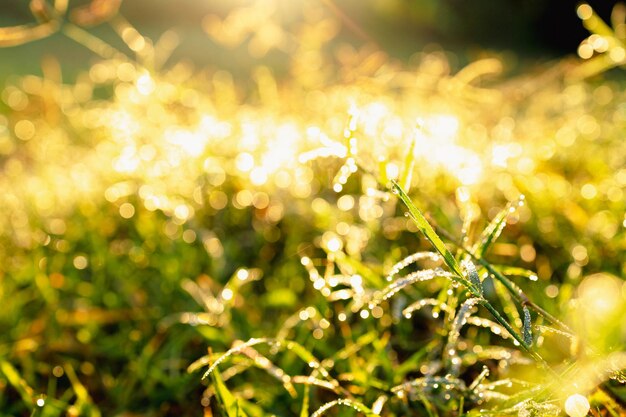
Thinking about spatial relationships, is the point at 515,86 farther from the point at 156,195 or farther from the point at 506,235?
the point at 156,195

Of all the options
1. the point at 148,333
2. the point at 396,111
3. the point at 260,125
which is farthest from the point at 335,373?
the point at 396,111

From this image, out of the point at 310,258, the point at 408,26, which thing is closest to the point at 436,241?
the point at 310,258

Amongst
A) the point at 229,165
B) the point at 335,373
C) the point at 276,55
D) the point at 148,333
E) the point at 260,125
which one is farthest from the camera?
the point at 276,55

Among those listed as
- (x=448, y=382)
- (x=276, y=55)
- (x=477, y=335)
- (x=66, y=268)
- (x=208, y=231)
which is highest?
(x=448, y=382)

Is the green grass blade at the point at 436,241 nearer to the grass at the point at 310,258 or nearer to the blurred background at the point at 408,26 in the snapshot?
the grass at the point at 310,258

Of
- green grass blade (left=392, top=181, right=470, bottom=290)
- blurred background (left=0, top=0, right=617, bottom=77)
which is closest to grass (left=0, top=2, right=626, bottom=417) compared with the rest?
green grass blade (left=392, top=181, right=470, bottom=290)

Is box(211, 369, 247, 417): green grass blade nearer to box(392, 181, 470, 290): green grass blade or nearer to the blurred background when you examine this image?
box(392, 181, 470, 290): green grass blade

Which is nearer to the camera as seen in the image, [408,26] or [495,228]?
[495,228]

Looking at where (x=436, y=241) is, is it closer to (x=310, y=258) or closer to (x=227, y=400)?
(x=227, y=400)

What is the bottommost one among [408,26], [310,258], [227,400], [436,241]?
[408,26]
